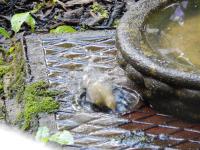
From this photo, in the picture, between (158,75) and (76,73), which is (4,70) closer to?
(76,73)

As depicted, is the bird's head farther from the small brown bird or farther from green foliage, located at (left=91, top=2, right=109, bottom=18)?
green foliage, located at (left=91, top=2, right=109, bottom=18)

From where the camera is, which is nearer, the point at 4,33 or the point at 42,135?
the point at 42,135

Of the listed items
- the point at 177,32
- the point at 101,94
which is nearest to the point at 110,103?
the point at 101,94

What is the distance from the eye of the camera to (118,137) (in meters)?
3.15

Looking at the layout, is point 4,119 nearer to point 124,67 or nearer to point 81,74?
point 81,74

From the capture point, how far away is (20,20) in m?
4.55

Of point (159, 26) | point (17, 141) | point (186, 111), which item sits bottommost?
point (17, 141)

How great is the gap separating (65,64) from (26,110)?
0.55 m

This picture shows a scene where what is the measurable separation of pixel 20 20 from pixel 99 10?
81 cm

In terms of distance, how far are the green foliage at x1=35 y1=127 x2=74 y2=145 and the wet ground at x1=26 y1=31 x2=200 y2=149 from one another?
0.06 meters

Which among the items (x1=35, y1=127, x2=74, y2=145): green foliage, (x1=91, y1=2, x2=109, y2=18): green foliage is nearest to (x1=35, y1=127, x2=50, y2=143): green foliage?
(x1=35, y1=127, x2=74, y2=145): green foliage

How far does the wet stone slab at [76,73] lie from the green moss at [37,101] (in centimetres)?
5

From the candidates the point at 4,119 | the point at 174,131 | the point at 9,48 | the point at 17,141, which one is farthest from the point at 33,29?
the point at 174,131

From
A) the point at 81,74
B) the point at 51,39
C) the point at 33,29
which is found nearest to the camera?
the point at 81,74
